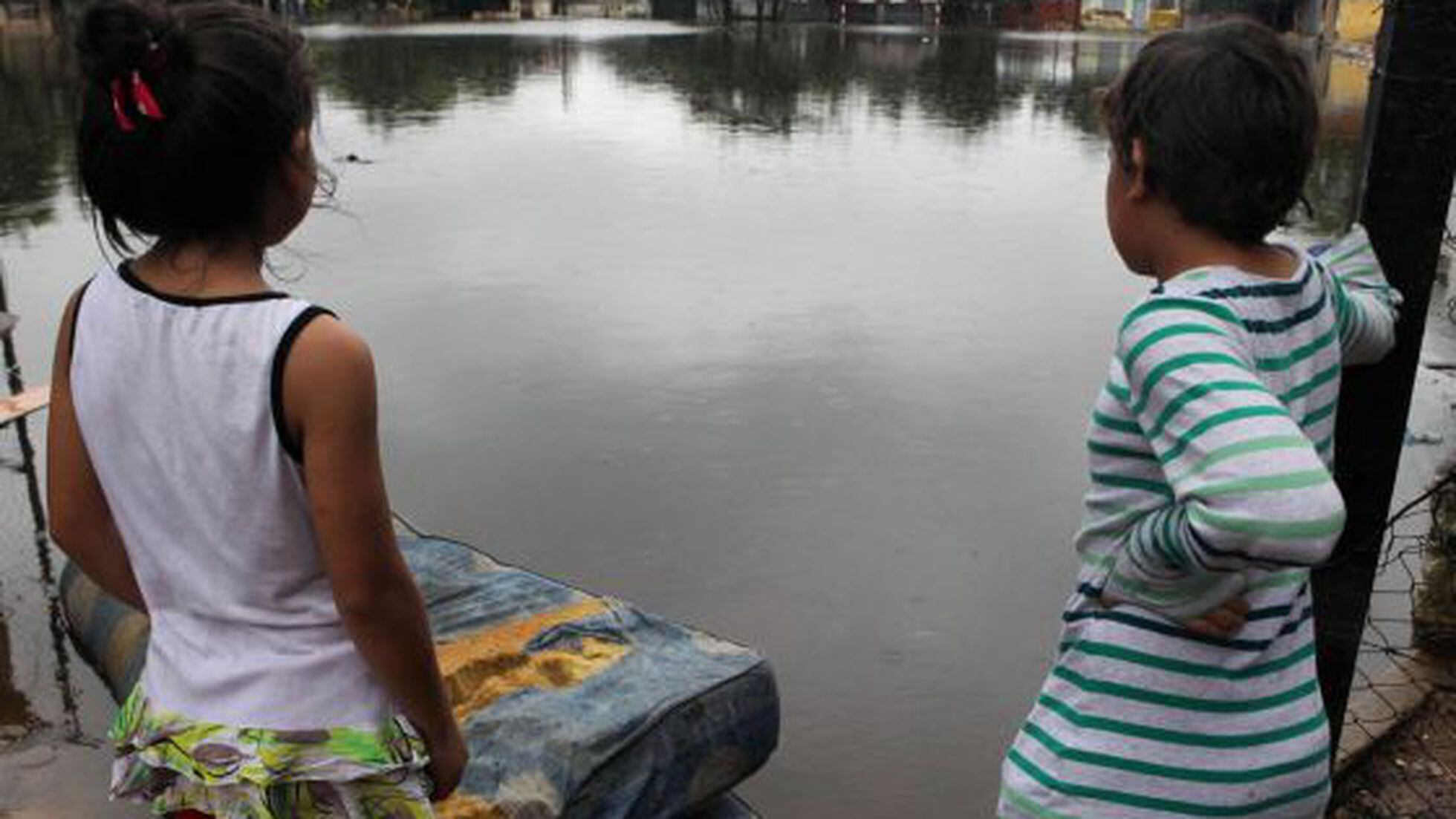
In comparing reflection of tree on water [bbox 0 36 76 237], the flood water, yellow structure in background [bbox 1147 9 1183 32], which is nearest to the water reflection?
reflection of tree on water [bbox 0 36 76 237]

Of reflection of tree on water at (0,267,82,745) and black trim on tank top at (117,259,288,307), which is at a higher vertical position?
black trim on tank top at (117,259,288,307)

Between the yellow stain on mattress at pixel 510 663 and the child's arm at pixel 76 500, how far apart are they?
3.12ft

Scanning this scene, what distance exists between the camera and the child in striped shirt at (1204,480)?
123cm

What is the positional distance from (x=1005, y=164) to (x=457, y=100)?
818 centimetres

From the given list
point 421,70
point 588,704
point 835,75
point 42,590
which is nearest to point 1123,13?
point 835,75

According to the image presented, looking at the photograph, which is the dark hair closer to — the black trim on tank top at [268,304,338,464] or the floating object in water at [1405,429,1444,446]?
the black trim on tank top at [268,304,338,464]

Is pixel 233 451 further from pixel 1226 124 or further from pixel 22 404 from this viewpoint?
pixel 22 404

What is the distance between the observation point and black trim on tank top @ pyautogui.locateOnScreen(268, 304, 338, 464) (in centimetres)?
131

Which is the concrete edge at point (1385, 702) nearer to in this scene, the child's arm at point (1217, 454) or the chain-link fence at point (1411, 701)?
the chain-link fence at point (1411, 701)

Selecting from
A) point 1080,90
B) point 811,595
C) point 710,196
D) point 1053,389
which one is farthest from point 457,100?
point 811,595

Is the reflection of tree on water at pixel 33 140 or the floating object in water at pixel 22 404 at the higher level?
the reflection of tree on water at pixel 33 140

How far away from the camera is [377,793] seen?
4.90ft

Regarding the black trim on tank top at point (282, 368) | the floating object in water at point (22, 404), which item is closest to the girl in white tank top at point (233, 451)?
the black trim on tank top at point (282, 368)

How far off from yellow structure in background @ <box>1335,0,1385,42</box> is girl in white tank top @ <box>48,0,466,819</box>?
34937mm
